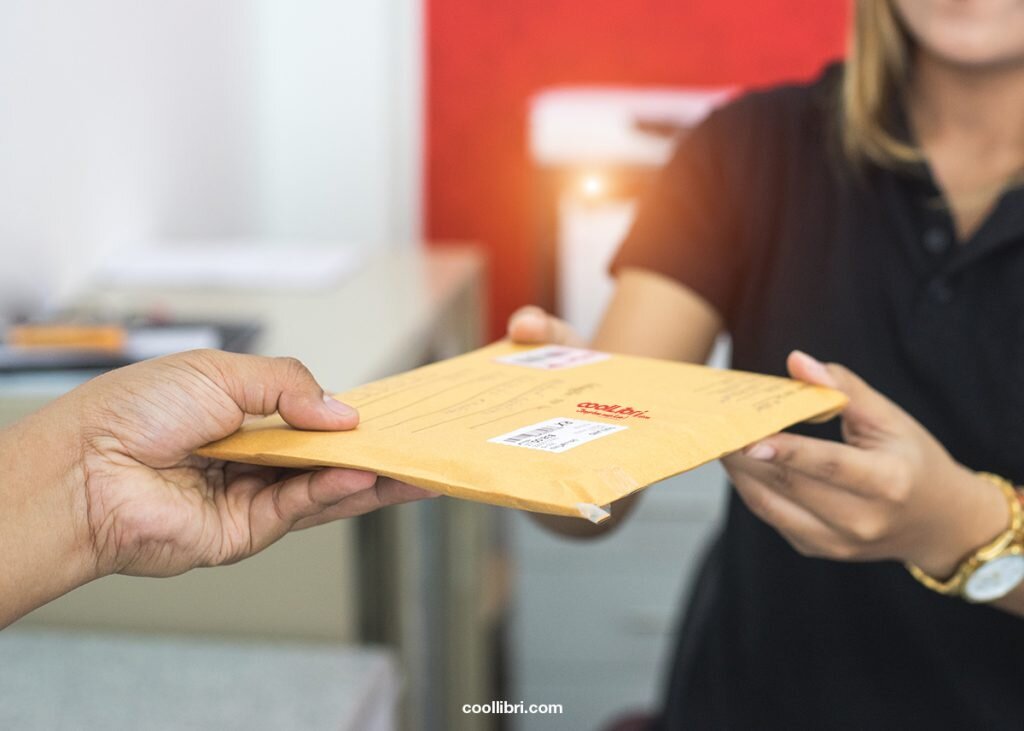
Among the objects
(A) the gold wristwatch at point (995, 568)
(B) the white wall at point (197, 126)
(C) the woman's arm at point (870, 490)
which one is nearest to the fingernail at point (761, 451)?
(C) the woman's arm at point (870, 490)

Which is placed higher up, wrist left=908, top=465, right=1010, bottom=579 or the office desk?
wrist left=908, top=465, right=1010, bottom=579

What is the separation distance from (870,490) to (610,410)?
7.5 inches

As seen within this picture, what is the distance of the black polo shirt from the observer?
2.84ft

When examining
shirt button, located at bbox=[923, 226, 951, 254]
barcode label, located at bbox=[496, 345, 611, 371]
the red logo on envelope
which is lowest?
barcode label, located at bbox=[496, 345, 611, 371]

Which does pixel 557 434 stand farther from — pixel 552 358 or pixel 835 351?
pixel 835 351

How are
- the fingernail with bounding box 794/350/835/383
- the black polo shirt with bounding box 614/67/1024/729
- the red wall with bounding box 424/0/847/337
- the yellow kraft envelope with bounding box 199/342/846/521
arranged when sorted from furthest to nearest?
the red wall with bounding box 424/0/847/337 → the black polo shirt with bounding box 614/67/1024/729 → the fingernail with bounding box 794/350/835/383 → the yellow kraft envelope with bounding box 199/342/846/521

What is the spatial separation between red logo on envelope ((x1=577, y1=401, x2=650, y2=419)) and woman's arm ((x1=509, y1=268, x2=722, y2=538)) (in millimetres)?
382

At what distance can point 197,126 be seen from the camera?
1801 mm

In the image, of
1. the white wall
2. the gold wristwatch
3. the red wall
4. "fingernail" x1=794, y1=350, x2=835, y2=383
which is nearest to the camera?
"fingernail" x1=794, y1=350, x2=835, y2=383

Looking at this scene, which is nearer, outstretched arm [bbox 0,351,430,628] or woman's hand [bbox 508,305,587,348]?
outstretched arm [bbox 0,351,430,628]

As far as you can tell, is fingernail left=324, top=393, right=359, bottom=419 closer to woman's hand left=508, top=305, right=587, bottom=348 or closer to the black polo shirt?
woman's hand left=508, top=305, right=587, bottom=348

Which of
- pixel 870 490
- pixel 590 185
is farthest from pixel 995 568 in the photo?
pixel 590 185

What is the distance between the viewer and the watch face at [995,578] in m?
0.72

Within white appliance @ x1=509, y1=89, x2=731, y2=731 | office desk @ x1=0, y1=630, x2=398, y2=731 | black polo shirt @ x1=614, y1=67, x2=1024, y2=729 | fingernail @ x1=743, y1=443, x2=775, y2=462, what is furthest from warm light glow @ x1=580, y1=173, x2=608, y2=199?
fingernail @ x1=743, y1=443, x2=775, y2=462
